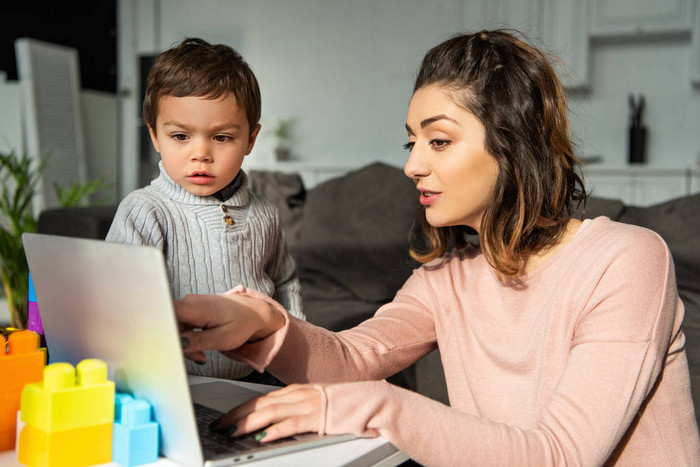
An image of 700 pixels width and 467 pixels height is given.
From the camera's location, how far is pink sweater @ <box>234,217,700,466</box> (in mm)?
782

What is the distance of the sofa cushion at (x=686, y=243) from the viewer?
221 centimetres

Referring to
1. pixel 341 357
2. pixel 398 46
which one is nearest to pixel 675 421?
pixel 341 357

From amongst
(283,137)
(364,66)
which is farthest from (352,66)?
(283,137)

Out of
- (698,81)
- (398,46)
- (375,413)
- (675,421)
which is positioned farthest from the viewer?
(398,46)

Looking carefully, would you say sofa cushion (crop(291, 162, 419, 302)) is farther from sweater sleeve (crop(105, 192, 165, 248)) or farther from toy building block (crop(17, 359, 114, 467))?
toy building block (crop(17, 359, 114, 467))

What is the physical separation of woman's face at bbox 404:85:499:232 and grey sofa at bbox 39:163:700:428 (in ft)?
3.64

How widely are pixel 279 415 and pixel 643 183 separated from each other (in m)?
3.95

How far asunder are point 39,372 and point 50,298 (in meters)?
0.08

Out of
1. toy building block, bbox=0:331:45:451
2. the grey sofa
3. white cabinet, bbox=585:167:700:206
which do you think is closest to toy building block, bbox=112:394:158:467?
toy building block, bbox=0:331:45:451

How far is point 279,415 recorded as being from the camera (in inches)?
28.7

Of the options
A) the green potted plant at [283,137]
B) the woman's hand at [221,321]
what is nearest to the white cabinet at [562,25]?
the green potted plant at [283,137]

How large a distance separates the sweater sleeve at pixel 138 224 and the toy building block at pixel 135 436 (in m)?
0.43

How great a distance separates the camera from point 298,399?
0.75 m

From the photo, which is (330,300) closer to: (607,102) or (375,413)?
(375,413)
